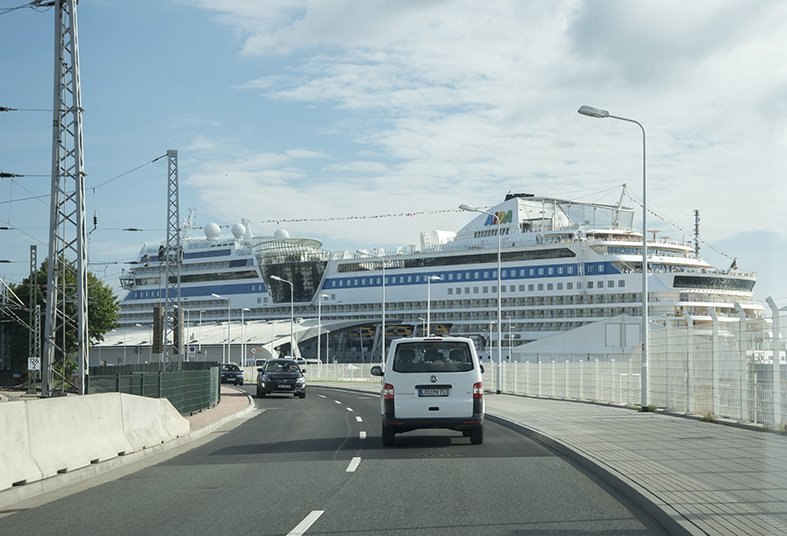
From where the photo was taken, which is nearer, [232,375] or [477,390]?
[477,390]

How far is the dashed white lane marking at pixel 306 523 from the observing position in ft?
27.3

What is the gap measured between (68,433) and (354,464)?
162 inches

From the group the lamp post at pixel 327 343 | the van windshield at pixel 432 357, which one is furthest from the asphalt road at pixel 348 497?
the lamp post at pixel 327 343

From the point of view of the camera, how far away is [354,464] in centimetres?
1418

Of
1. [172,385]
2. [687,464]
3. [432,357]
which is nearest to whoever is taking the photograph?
[687,464]

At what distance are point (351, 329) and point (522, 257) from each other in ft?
75.8

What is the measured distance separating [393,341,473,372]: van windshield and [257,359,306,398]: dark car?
24.5 m

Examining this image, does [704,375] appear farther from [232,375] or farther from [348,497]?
[232,375]

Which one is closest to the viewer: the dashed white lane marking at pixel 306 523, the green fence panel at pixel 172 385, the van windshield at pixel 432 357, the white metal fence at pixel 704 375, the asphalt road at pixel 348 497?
the dashed white lane marking at pixel 306 523

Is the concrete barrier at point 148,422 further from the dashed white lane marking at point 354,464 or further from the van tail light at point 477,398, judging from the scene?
the van tail light at point 477,398

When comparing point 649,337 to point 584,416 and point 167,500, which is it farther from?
point 167,500

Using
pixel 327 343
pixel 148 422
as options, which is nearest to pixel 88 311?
pixel 327 343

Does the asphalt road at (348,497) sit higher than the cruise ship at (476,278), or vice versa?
the cruise ship at (476,278)

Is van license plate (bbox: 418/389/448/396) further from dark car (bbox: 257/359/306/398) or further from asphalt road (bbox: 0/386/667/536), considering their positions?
dark car (bbox: 257/359/306/398)
